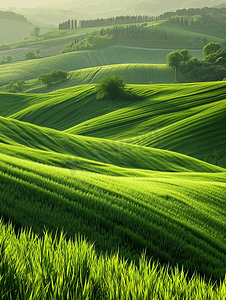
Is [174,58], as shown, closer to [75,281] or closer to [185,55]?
[185,55]

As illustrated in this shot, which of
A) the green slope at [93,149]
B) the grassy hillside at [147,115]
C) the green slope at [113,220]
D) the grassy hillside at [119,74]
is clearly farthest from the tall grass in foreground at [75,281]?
the grassy hillside at [119,74]

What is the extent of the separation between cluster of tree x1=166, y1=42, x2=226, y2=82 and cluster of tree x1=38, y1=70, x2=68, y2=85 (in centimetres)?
7135

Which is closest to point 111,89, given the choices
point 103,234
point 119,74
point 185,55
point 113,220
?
point 119,74

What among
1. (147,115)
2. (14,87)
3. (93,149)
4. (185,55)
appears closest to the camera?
(93,149)

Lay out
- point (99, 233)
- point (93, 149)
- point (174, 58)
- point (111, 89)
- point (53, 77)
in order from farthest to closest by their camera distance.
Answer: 1. point (53, 77)
2. point (174, 58)
3. point (111, 89)
4. point (93, 149)
5. point (99, 233)

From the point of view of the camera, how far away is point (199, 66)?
143750 millimetres

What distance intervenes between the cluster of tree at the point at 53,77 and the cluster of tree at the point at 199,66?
234 feet

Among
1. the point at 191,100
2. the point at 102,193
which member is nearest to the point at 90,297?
the point at 102,193

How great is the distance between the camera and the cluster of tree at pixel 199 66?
455 ft

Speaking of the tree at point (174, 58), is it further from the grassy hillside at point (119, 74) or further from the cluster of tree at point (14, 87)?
the cluster of tree at point (14, 87)

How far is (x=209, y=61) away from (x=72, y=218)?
16235cm

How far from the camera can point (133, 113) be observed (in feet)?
287

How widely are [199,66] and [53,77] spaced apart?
94954mm

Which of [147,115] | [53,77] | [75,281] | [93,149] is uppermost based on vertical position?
[53,77]
